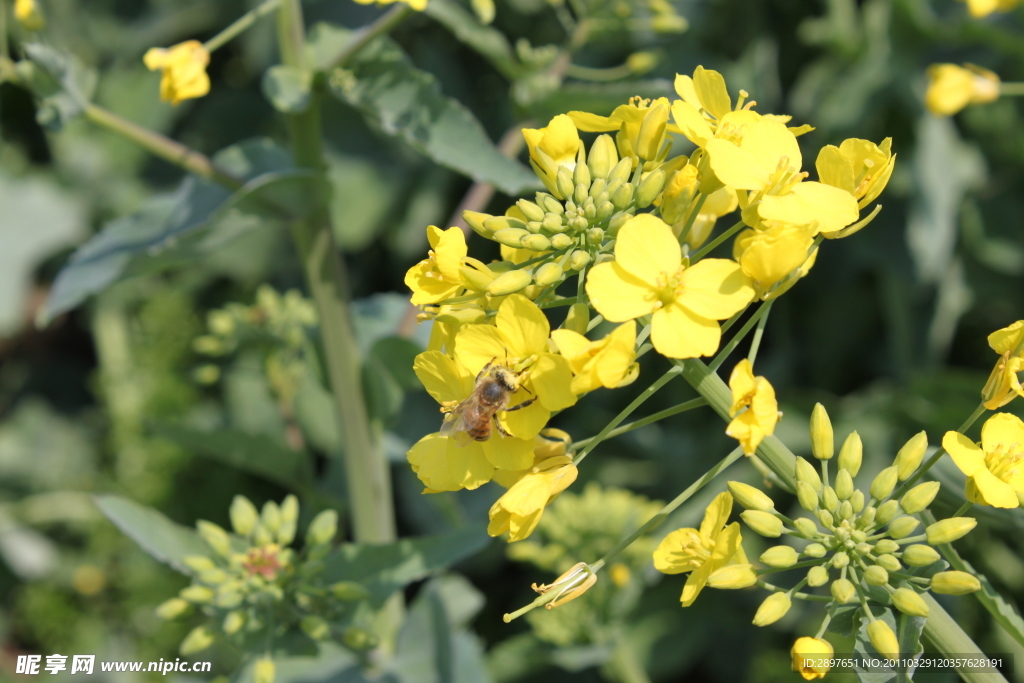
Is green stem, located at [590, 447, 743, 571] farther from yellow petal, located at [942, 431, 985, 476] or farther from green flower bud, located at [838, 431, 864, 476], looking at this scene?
yellow petal, located at [942, 431, 985, 476]


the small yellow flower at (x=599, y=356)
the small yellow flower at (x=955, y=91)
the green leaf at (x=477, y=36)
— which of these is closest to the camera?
the small yellow flower at (x=599, y=356)

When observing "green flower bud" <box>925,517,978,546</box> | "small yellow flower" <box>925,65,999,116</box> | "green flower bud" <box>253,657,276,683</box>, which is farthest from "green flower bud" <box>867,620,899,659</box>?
"small yellow flower" <box>925,65,999,116</box>

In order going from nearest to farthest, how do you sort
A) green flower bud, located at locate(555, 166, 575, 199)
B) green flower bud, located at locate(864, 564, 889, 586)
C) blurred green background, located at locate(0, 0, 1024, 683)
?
green flower bud, located at locate(864, 564, 889, 586) → green flower bud, located at locate(555, 166, 575, 199) → blurred green background, located at locate(0, 0, 1024, 683)

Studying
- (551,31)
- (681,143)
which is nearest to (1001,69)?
(681,143)

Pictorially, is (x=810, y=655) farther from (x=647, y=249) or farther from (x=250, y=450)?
(x=250, y=450)

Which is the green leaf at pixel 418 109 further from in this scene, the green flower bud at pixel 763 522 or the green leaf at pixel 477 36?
the green flower bud at pixel 763 522

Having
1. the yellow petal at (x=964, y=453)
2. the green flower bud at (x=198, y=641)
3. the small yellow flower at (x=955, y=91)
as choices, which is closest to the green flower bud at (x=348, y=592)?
the green flower bud at (x=198, y=641)
